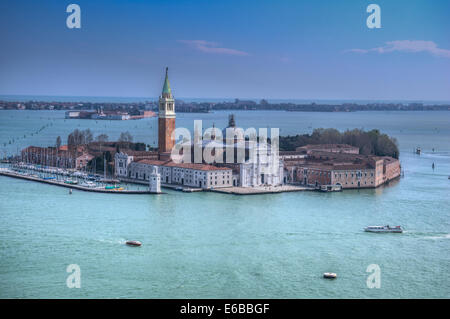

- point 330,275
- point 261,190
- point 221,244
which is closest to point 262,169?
point 261,190

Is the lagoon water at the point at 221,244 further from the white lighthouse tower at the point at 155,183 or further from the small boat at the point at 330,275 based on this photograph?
the white lighthouse tower at the point at 155,183

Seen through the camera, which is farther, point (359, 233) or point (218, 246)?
point (359, 233)

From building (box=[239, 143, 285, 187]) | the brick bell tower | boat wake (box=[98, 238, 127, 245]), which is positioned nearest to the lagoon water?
boat wake (box=[98, 238, 127, 245])

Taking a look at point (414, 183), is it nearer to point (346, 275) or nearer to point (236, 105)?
point (346, 275)

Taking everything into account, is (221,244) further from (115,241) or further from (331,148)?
(331,148)

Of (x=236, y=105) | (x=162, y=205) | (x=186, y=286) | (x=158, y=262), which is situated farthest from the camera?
(x=236, y=105)
